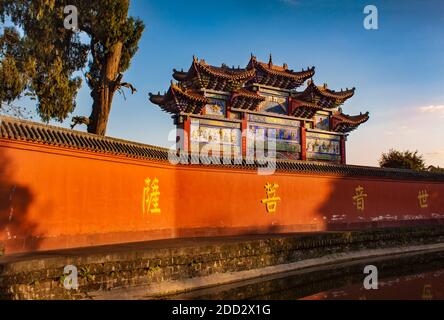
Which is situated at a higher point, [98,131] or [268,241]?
[98,131]

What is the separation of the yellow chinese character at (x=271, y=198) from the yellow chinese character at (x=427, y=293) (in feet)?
19.6

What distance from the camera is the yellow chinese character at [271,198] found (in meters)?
15.1

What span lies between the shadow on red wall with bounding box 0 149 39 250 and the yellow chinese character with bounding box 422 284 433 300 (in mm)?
8513

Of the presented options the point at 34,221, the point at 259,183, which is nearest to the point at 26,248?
the point at 34,221

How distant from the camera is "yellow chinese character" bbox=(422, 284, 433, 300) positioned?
29.3ft

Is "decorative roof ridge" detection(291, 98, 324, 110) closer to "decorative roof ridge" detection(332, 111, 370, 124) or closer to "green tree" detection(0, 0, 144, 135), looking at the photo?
"decorative roof ridge" detection(332, 111, 370, 124)

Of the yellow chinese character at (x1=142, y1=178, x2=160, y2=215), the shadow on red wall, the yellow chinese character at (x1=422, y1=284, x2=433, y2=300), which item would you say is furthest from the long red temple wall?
the yellow chinese character at (x1=422, y1=284, x2=433, y2=300)

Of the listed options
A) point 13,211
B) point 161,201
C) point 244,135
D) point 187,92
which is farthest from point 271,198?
point 13,211

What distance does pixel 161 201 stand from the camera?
1246 cm

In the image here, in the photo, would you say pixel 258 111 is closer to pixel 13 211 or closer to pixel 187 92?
pixel 187 92

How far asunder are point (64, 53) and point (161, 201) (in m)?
6.02
